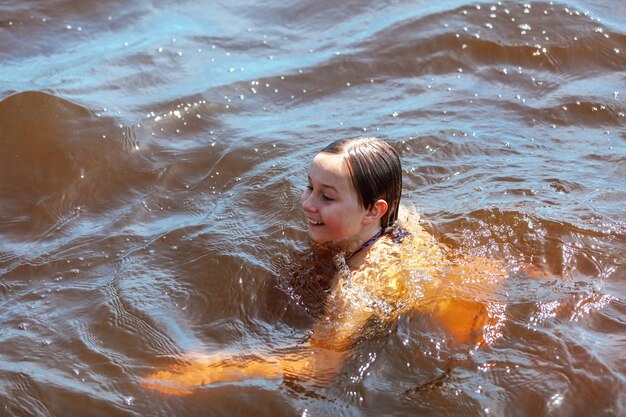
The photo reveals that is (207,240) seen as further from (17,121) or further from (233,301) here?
(17,121)

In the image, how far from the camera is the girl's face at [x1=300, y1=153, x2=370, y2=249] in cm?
484

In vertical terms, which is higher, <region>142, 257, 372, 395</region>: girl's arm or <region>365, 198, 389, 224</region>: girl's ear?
<region>365, 198, 389, 224</region>: girl's ear

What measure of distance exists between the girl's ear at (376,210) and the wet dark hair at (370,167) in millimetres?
22

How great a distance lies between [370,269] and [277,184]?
129 cm

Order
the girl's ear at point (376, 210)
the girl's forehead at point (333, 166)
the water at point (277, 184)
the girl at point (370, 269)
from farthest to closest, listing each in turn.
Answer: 1. the girl's ear at point (376, 210)
2. the girl's forehead at point (333, 166)
3. the girl at point (370, 269)
4. the water at point (277, 184)

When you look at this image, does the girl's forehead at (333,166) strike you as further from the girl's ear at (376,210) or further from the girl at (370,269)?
the girl's ear at (376,210)

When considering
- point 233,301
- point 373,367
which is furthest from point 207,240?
point 373,367

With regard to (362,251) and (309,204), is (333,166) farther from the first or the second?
(362,251)

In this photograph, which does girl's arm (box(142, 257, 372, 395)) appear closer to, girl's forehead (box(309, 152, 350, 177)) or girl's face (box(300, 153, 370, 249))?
girl's face (box(300, 153, 370, 249))

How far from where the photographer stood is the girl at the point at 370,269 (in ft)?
14.9

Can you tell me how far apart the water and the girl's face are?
43 cm

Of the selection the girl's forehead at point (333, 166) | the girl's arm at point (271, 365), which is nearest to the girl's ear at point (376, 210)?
the girl's forehead at point (333, 166)

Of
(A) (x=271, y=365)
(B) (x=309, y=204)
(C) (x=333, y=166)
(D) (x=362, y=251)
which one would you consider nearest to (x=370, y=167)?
(C) (x=333, y=166)

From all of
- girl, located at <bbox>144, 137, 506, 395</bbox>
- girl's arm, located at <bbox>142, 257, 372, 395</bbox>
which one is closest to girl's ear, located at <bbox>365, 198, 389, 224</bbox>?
→ girl, located at <bbox>144, 137, 506, 395</bbox>
